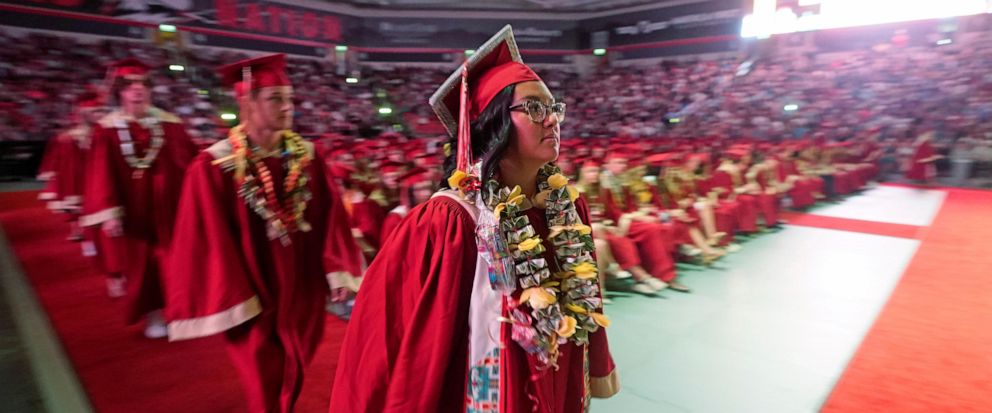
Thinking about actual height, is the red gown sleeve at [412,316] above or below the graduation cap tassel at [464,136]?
below

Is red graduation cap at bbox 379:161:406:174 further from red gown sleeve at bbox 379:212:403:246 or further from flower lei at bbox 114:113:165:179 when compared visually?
flower lei at bbox 114:113:165:179

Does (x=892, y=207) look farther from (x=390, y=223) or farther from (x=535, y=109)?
(x=535, y=109)

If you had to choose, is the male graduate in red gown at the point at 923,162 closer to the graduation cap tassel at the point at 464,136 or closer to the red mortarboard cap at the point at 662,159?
the red mortarboard cap at the point at 662,159

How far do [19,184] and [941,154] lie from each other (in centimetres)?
1911

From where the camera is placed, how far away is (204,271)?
2.12m

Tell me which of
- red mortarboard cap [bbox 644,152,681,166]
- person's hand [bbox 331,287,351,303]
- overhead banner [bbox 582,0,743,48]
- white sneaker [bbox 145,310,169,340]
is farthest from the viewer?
overhead banner [bbox 582,0,743,48]

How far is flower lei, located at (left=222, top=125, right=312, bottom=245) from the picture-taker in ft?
7.33

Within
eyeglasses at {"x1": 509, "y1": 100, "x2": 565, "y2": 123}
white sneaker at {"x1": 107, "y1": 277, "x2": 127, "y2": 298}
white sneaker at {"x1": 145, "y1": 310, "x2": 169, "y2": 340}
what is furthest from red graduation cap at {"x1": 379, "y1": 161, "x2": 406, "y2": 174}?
eyeglasses at {"x1": 509, "y1": 100, "x2": 565, "y2": 123}

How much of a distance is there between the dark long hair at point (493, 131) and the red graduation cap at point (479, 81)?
0.06 feet

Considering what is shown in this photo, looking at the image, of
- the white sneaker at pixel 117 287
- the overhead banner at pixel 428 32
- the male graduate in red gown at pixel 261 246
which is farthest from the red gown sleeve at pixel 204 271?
the overhead banner at pixel 428 32

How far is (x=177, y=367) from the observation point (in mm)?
3260

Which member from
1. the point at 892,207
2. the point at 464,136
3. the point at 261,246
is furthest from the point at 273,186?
the point at 892,207

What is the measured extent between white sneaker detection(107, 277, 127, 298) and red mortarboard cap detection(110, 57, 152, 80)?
1.50 meters

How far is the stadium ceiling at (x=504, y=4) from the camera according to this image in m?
21.4
